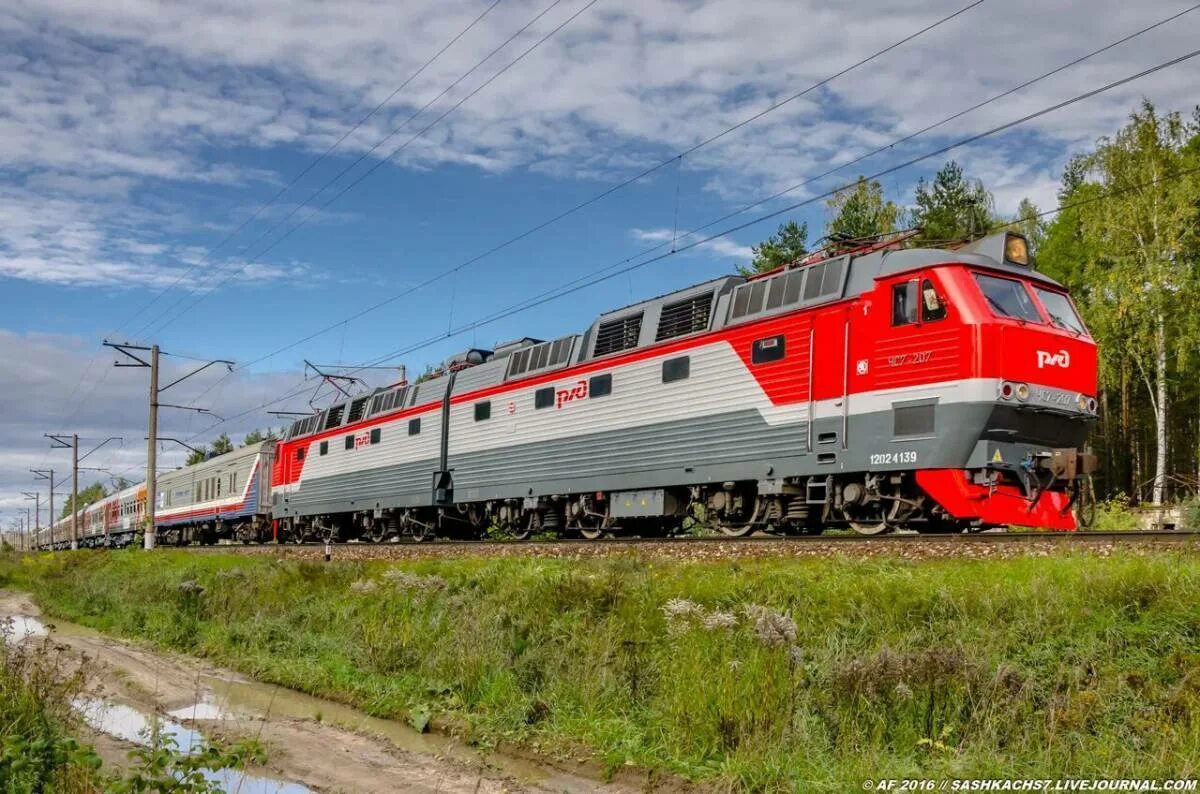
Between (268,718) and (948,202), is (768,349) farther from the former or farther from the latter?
(948,202)

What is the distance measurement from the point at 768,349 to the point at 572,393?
559 centimetres

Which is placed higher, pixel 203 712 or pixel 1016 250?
pixel 1016 250

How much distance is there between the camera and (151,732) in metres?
10.1

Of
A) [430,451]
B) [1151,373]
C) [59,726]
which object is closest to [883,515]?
[59,726]

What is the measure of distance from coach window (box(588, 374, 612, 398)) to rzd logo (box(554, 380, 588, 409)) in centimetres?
20

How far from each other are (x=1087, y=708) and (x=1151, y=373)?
35465 mm

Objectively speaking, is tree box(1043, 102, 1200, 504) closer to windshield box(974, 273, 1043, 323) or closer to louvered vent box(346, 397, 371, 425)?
windshield box(974, 273, 1043, 323)

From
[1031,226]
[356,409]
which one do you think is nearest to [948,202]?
[1031,226]

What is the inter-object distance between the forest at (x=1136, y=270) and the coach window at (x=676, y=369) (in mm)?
12372

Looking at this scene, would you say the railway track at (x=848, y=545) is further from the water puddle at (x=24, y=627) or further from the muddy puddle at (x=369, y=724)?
the water puddle at (x=24, y=627)

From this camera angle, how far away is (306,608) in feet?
52.0

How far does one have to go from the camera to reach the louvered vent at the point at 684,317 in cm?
1728

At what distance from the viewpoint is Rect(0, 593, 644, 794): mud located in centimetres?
849

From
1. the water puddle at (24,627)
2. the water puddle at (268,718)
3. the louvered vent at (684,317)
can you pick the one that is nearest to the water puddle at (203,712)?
the water puddle at (268,718)
